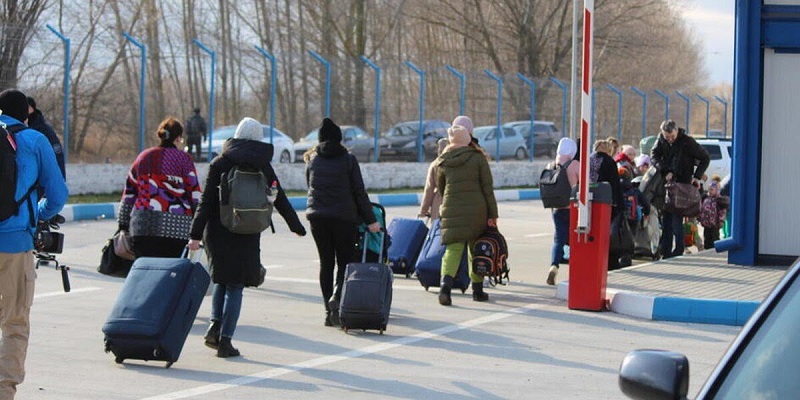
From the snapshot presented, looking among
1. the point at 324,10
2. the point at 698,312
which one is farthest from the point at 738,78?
the point at 324,10

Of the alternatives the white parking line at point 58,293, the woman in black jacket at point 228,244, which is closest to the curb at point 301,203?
the white parking line at point 58,293

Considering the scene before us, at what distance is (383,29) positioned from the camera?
4838 cm

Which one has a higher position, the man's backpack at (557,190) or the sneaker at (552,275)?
the man's backpack at (557,190)

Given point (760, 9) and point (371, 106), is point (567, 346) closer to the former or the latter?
point (760, 9)

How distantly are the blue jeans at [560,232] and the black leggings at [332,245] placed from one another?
11.7 feet

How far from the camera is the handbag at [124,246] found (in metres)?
10.7

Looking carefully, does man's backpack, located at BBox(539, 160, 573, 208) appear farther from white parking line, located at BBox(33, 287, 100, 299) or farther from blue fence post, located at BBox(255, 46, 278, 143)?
blue fence post, located at BBox(255, 46, 278, 143)

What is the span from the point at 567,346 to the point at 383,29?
3900 cm

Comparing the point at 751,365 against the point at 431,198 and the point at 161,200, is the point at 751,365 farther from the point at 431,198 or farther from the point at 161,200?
the point at 431,198

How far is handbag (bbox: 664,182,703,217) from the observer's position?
16.1m

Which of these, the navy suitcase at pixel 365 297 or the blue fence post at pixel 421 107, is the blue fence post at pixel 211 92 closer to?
the blue fence post at pixel 421 107

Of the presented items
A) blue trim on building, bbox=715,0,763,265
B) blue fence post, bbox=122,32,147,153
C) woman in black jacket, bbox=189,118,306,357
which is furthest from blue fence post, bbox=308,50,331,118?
woman in black jacket, bbox=189,118,306,357

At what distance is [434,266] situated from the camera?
13.1 meters

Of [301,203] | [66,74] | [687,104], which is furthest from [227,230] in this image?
[687,104]
